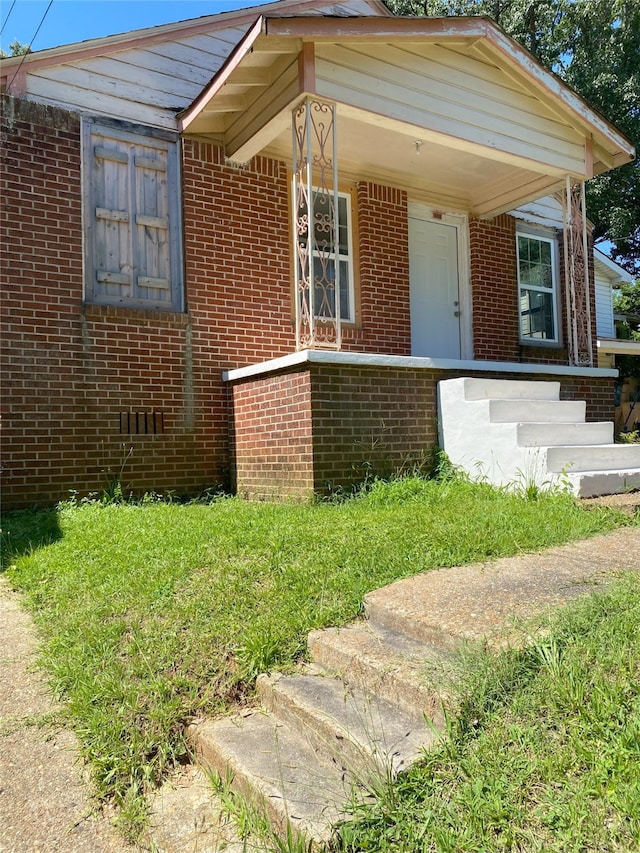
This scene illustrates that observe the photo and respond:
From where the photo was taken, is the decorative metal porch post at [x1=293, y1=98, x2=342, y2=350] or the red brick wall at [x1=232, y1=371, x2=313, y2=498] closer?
the red brick wall at [x1=232, y1=371, x2=313, y2=498]

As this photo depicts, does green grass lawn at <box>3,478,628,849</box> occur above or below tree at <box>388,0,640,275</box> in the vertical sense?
below

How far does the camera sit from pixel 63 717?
2.54 meters

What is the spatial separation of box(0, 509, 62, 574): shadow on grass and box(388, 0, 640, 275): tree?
18.6m

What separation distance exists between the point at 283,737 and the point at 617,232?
23119mm

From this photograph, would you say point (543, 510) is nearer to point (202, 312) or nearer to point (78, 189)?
point (202, 312)

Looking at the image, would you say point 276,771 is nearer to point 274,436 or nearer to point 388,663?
point 388,663

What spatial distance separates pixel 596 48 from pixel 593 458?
1862 cm

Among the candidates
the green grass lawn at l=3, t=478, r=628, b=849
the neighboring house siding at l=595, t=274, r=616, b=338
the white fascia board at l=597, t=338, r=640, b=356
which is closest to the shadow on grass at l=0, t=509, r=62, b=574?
the green grass lawn at l=3, t=478, r=628, b=849

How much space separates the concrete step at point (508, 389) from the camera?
625cm

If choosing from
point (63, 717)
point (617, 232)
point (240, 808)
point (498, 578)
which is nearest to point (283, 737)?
point (240, 808)

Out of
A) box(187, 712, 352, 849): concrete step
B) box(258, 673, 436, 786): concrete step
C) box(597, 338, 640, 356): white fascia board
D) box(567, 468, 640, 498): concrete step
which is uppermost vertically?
box(597, 338, 640, 356): white fascia board

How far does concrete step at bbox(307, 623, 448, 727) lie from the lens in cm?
217

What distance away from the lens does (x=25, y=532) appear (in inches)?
197

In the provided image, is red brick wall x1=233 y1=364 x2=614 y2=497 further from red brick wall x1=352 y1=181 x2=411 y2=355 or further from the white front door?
the white front door
